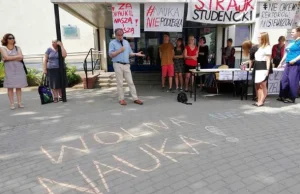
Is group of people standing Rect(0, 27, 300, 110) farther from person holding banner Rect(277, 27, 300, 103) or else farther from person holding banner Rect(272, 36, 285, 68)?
person holding banner Rect(272, 36, 285, 68)

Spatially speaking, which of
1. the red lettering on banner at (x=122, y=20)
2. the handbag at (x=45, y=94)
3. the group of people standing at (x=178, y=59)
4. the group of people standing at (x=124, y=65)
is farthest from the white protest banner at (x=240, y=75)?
the handbag at (x=45, y=94)

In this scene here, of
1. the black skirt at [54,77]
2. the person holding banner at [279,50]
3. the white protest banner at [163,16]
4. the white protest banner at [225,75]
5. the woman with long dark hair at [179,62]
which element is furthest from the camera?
the woman with long dark hair at [179,62]

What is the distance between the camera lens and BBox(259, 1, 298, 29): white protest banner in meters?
6.41

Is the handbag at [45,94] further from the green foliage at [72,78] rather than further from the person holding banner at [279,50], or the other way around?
the person holding banner at [279,50]

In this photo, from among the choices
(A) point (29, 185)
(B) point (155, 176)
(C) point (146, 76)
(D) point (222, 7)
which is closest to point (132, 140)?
(B) point (155, 176)

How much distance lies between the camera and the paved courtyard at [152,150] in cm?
277

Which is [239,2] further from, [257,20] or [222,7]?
[257,20]

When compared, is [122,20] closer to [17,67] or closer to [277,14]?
[17,67]

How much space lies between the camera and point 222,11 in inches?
245

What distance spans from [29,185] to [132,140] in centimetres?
160

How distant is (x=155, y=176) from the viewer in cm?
292

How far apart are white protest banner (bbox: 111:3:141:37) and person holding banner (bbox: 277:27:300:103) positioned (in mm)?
3557

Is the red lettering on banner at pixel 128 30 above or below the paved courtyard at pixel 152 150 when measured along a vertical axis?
above

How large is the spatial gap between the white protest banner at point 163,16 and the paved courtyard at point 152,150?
1984 mm
